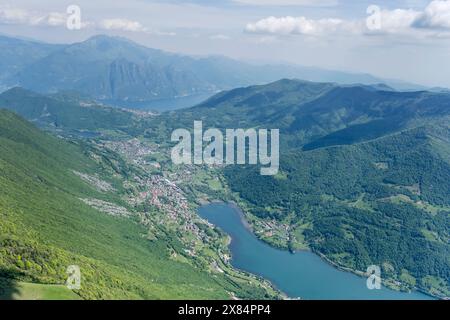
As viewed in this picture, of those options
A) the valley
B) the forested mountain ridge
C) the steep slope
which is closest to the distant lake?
the valley

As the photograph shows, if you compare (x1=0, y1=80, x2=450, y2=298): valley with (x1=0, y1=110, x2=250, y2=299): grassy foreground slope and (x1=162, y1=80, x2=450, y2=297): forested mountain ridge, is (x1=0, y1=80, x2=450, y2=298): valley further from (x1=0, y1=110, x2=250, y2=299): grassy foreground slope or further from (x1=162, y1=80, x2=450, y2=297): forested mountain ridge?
(x1=0, y1=110, x2=250, y2=299): grassy foreground slope

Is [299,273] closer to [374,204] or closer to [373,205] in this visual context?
[373,205]

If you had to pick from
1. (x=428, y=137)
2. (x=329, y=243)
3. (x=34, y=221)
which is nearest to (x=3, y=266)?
(x=34, y=221)

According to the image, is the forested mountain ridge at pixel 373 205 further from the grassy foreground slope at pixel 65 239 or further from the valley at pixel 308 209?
the grassy foreground slope at pixel 65 239

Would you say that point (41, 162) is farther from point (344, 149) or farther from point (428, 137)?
point (428, 137)

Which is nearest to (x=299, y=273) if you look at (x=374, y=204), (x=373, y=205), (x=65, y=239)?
(x=373, y=205)
